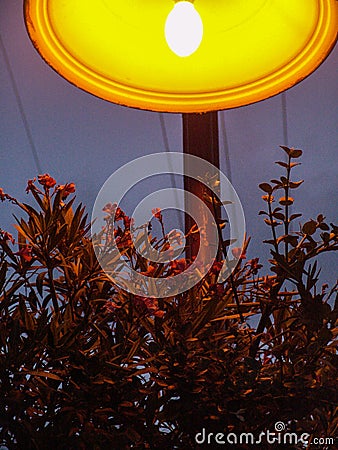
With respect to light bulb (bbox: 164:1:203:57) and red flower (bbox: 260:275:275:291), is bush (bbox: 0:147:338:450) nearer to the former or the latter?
red flower (bbox: 260:275:275:291)

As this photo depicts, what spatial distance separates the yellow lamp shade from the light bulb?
7cm

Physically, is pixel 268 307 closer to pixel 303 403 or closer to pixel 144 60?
pixel 303 403

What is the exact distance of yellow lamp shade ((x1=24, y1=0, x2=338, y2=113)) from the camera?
0.92 meters

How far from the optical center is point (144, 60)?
996mm

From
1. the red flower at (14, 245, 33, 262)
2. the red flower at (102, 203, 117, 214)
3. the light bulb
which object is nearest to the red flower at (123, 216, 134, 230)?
the red flower at (102, 203, 117, 214)

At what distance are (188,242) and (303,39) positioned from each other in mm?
339

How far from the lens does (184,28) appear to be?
0.90 metres

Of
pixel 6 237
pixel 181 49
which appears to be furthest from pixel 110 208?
pixel 181 49

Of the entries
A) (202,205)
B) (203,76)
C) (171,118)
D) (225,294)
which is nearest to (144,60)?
(203,76)

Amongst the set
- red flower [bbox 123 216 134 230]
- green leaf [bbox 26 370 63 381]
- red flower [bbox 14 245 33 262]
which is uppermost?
red flower [bbox 123 216 134 230]

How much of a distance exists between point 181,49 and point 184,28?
0.11 feet

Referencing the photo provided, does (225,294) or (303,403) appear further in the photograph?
(225,294)

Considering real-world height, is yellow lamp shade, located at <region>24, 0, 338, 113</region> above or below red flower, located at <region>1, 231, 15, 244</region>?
above

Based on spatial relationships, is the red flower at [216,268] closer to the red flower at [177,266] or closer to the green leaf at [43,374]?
the red flower at [177,266]
